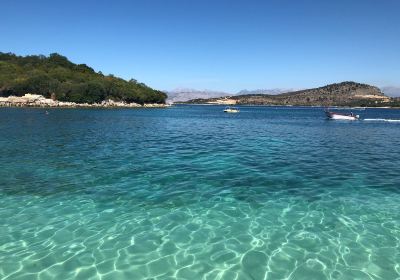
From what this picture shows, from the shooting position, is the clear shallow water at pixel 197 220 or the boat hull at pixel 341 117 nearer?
the clear shallow water at pixel 197 220

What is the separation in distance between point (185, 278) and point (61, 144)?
32.8 m

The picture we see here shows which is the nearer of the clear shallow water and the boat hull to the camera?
the clear shallow water

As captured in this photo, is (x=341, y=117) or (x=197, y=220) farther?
(x=341, y=117)

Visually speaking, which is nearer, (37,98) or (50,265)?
(50,265)

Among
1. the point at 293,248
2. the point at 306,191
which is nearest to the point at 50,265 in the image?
the point at 293,248

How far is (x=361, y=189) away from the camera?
20.2 meters

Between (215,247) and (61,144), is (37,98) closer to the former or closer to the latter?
(61,144)

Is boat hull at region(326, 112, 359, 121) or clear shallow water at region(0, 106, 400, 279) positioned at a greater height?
clear shallow water at region(0, 106, 400, 279)

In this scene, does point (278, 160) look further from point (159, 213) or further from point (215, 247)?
point (215, 247)

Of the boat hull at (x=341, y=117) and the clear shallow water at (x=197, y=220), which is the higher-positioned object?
the clear shallow water at (x=197, y=220)

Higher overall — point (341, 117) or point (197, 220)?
point (197, 220)

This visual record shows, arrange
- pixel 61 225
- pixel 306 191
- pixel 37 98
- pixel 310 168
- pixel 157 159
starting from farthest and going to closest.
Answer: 1. pixel 37 98
2. pixel 157 159
3. pixel 310 168
4. pixel 306 191
5. pixel 61 225

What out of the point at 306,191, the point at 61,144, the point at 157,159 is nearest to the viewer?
the point at 306,191

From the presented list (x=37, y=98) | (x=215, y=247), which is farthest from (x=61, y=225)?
(x=37, y=98)
